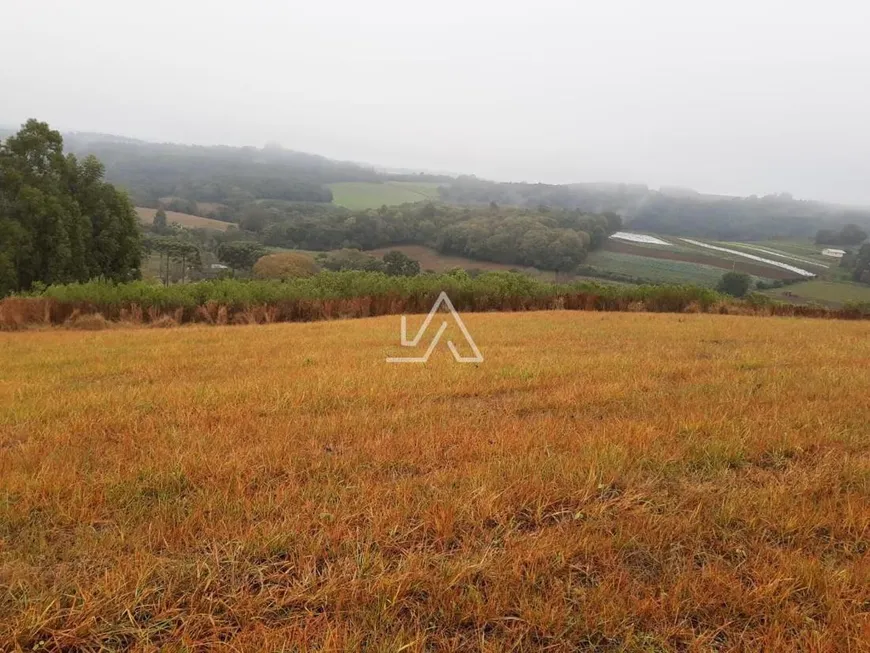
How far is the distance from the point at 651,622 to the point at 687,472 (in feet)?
5.23

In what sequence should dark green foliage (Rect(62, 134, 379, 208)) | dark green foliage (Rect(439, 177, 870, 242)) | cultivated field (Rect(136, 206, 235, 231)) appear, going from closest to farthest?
1. cultivated field (Rect(136, 206, 235, 231))
2. dark green foliage (Rect(439, 177, 870, 242))
3. dark green foliage (Rect(62, 134, 379, 208))

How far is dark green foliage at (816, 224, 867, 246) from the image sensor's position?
62.2 metres

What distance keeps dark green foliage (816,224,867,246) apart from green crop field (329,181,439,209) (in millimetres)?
65998

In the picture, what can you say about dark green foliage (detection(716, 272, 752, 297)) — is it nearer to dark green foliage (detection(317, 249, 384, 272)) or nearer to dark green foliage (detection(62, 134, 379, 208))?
dark green foliage (detection(317, 249, 384, 272))

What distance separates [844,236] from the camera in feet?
209

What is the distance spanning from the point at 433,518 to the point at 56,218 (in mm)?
31985

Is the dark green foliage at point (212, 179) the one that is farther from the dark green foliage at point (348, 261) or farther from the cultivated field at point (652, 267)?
the cultivated field at point (652, 267)

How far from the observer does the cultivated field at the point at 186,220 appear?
2749 inches

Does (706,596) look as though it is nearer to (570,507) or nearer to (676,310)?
(570,507)

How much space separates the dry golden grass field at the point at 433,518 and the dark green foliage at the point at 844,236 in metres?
76.1

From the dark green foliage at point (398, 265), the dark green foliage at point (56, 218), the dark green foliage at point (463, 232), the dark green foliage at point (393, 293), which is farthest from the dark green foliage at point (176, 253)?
the dark green foliage at point (393, 293)

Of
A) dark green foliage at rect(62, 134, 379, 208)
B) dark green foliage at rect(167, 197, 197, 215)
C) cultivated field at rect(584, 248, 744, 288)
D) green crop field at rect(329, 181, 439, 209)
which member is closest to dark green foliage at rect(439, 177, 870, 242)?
green crop field at rect(329, 181, 439, 209)

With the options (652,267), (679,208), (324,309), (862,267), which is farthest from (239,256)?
(679,208)

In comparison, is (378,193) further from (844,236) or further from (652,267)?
(844,236)
